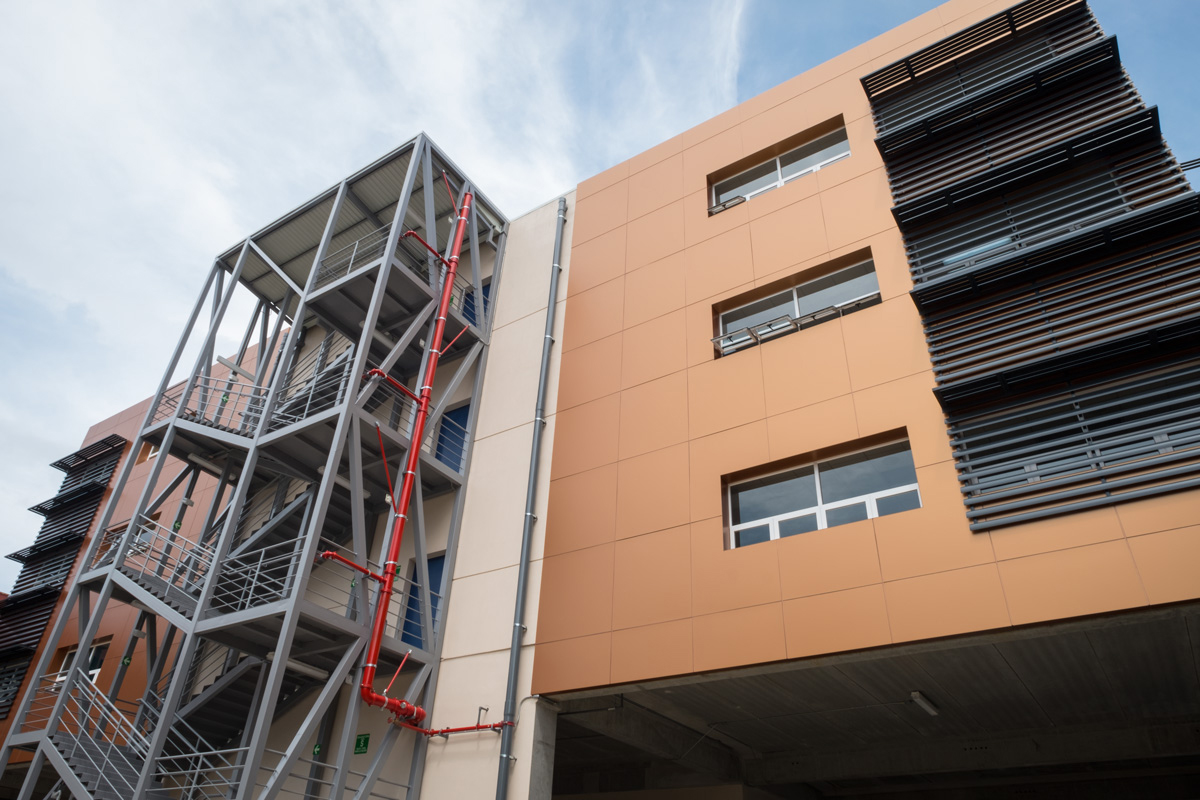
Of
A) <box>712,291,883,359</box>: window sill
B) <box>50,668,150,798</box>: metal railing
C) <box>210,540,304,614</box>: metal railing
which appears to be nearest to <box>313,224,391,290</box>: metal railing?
<box>210,540,304,614</box>: metal railing

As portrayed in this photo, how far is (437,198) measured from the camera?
1897 cm

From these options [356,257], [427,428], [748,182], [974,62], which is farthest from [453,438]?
[974,62]

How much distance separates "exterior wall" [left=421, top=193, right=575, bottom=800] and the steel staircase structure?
0.36 meters

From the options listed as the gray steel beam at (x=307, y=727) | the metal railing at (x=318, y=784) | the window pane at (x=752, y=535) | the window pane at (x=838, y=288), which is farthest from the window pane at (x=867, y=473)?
the metal railing at (x=318, y=784)

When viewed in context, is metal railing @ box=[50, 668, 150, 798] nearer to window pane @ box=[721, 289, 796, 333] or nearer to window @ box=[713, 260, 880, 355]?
window @ box=[713, 260, 880, 355]

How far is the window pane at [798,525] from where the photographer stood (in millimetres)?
11258

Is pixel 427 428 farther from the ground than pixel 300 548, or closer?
farther from the ground

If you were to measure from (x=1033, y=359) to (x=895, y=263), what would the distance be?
296cm

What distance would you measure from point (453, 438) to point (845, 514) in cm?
848

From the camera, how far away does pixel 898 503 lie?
1066 centimetres

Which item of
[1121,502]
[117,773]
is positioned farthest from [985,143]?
[117,773]

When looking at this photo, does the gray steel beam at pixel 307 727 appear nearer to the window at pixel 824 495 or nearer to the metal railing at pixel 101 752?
the metal railing at pixel 101 752

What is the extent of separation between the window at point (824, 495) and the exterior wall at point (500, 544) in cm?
376

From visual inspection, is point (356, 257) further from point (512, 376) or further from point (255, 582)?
point (255, 582)
